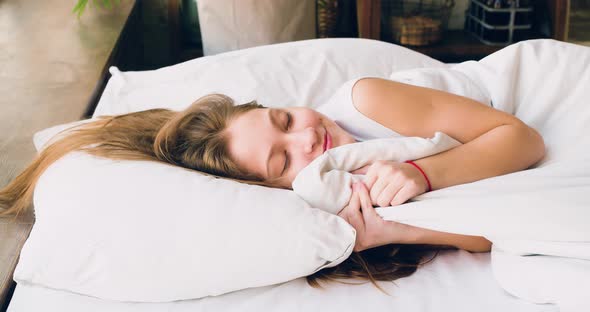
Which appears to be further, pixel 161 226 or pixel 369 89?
pixel 369 89

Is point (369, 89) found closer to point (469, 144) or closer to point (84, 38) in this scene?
point (469, 144)

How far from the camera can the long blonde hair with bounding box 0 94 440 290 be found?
113 centimetres

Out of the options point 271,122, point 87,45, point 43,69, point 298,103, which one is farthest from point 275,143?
point 87,45

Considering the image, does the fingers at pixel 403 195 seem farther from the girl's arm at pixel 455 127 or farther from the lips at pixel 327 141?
the lips at pixel 327 141

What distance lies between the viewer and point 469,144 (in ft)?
3.62

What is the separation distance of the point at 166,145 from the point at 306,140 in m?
0.25

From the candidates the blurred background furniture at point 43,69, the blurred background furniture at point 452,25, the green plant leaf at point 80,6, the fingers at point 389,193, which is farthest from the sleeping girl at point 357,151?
the blurred background furniture at point 452,25

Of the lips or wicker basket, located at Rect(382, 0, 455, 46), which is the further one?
wicker basket, located at Rect(382, 0, 455, 46)

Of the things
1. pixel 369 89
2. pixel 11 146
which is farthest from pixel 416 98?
pixel 11 146

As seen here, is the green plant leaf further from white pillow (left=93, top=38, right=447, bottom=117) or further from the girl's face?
the girl's face

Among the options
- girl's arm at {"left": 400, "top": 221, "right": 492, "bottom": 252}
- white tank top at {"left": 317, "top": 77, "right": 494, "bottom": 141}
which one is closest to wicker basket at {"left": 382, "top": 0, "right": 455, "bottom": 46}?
white tank top at {"left": 317, "top": 77, "right": 494, "bottom": 141}

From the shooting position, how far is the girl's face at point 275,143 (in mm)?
1112

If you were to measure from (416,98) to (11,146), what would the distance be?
84cm

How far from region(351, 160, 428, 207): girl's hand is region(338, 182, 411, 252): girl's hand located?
0.02 metres
